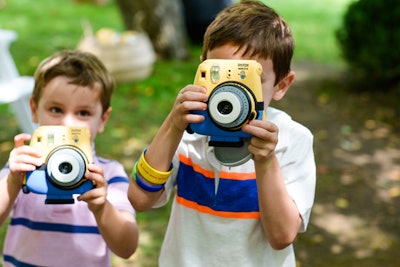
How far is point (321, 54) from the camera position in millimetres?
9586

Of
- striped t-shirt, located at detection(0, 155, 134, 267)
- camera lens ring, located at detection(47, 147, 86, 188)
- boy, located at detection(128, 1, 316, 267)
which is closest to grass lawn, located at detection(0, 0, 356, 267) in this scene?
striped t-shirt, located at detection(0, 155, 134, 267)

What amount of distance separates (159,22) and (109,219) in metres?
6.76

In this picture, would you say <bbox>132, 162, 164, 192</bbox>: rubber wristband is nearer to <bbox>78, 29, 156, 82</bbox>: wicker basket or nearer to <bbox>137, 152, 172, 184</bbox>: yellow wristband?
<bbox>137, 152, 172, 184</bbox>: yellow wristband

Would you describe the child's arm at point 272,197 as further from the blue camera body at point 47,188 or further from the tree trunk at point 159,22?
the tree trunk at point 159,22

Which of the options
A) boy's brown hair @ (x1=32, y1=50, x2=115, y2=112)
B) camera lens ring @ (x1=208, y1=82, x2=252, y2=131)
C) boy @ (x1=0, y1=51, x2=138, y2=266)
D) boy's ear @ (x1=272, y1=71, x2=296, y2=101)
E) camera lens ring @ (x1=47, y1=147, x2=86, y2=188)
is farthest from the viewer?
boy's brown hair @ (x1=32, y1=50, x2=115, y2=112)

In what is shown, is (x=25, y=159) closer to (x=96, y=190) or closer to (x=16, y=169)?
(x=16, y=169)

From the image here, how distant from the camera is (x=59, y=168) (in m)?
1.75

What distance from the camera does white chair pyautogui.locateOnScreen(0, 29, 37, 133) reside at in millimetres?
5340

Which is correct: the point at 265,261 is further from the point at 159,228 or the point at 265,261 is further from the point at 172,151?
the point at 159,228

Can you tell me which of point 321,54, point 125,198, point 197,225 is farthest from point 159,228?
point 321,54

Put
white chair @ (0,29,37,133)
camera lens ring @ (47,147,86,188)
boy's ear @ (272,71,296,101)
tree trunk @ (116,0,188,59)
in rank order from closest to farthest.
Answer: camera lens ring @ (47,147,86,188)
boy's ear @ (272,71,296,101)
white chair @ (0,29,37,133)
tree trunk @ (116,0,188,59)

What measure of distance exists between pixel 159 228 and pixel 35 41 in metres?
6.55

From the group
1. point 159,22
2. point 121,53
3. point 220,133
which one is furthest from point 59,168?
point 159,22

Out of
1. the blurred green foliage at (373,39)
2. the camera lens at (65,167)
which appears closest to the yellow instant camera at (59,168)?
the camera lens at (65,167)
